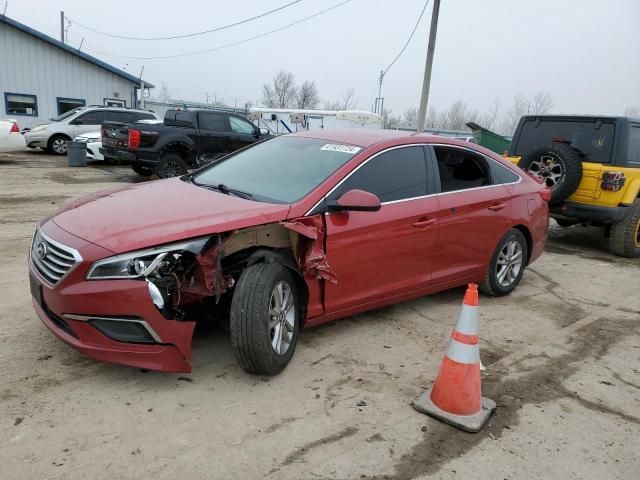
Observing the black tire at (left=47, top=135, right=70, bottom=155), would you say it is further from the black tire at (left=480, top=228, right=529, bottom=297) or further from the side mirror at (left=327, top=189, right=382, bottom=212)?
the side mirror at (left=327, top=189, right=382, bottom=212)

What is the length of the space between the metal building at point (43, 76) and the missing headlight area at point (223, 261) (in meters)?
20.3

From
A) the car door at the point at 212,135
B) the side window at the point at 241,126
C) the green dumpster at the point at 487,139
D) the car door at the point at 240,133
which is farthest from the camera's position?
the green dumpster at the point at 487,139

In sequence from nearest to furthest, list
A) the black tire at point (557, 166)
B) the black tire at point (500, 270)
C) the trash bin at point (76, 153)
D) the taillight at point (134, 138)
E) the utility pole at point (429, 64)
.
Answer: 1. the black tire at point (500, 270)
2. the black tire at point (557, 166)
3. the taillight at point (134, 138)
4. the trash bin at point (76, 153)
5. the utility pole at point (429, 64)

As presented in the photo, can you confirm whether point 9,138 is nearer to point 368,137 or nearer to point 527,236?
point 368,137

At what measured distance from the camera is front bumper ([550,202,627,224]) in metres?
7.13

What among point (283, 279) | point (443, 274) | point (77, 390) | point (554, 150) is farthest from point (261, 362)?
point (554, 150)

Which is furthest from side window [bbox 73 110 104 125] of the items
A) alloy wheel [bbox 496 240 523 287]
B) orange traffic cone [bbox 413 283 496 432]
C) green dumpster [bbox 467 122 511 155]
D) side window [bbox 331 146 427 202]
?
orange traffic cone [bbox 413 283 496 432]

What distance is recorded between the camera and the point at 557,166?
7.27m

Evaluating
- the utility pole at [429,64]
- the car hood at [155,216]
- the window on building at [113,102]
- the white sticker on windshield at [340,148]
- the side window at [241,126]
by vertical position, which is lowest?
the car hood at [155,216]

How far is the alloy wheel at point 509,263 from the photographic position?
5.27 m

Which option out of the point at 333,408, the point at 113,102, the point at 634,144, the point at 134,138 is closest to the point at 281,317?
the point at 333,408

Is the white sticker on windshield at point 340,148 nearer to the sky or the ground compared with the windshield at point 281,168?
nearer to the sky

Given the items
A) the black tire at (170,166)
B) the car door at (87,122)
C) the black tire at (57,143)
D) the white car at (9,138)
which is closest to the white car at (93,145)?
the white car at (9,138)

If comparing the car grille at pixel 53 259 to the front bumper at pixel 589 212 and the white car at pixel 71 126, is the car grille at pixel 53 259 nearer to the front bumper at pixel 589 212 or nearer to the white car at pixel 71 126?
the front bumper at pixel 589 212
